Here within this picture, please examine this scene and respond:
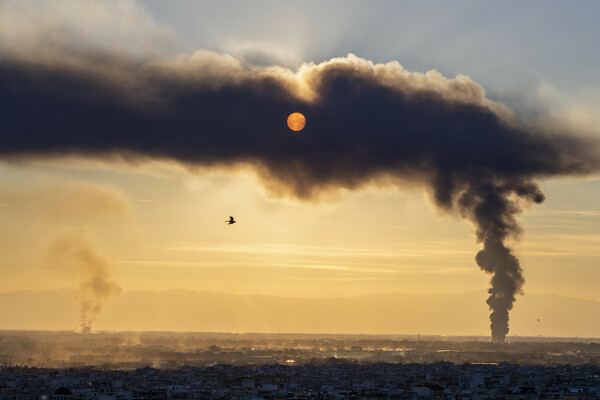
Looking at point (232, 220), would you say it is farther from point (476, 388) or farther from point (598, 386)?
point (598, 386)

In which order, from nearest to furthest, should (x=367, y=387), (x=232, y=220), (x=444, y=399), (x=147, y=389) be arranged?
(x=232, y=220), (x=444, y=399), (x=147, y=389), (x=367, y=387)

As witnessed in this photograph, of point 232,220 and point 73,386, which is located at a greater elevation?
point 232,220

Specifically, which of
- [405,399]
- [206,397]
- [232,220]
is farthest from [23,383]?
[232,220]

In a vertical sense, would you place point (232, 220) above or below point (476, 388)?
above

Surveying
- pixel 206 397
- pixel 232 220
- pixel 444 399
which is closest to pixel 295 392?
pixel 206 397

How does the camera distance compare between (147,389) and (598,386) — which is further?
(598,386)

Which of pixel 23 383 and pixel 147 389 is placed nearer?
pixel 147 389

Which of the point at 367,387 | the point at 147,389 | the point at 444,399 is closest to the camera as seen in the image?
the point at 444,399

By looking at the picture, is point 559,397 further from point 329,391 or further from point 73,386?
point 73,386
